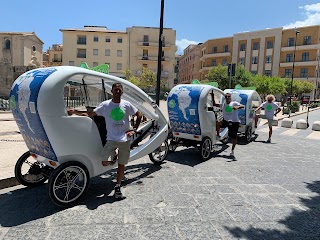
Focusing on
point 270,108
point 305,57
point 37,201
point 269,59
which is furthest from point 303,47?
point 37,201

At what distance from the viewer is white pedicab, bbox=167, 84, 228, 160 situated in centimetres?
645

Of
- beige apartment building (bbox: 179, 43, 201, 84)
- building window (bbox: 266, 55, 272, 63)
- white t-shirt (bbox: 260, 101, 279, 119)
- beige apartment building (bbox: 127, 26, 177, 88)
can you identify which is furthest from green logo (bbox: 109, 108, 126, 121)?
beige apartment building (bbox: 179, 43, 201, 84)

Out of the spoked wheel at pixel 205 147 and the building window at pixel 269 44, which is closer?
the spoked wheel at pixel 205 147

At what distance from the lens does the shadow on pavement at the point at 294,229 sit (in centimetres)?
325

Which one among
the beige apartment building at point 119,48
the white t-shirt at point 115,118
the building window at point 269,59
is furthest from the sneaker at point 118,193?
the building window at point 269,59

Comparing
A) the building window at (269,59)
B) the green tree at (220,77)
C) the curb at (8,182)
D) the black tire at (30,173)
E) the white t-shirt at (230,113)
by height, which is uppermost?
the building window at (269,59)

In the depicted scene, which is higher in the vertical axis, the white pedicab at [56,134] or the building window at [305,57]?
the building window at [305,57]

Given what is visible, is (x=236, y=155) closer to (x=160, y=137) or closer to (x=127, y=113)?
(x=160, y=137)

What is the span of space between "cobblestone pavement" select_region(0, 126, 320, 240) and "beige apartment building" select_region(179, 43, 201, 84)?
213 ft

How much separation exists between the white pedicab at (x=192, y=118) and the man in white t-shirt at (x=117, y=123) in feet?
8.03

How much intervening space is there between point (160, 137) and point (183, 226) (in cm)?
246

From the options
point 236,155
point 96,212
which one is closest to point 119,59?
point 236,155

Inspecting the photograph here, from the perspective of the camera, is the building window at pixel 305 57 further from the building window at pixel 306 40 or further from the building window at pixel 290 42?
the building window at pixel 290 42

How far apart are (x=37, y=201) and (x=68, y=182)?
59 centimetres
